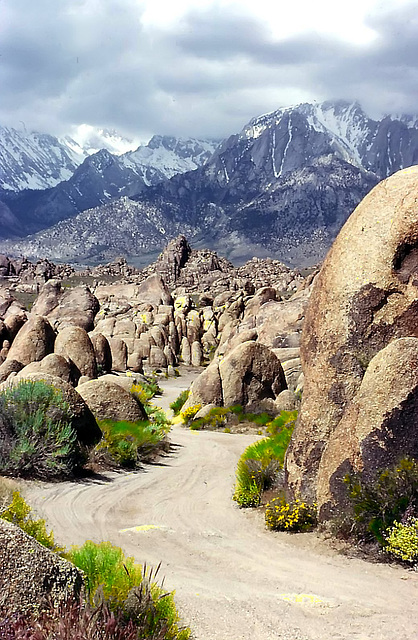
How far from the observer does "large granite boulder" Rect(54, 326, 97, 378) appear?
28281mm

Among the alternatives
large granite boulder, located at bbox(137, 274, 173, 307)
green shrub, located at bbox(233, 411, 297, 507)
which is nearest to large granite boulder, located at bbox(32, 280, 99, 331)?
large granite boulder, located at bbox(137, 274, 173, 307)

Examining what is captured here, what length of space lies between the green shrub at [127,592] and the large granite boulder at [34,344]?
1003 inches

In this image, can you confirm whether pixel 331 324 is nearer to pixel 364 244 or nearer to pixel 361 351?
pixel 361 351

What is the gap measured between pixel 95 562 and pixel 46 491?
561 cm

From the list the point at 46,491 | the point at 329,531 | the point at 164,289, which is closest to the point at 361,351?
the point at 329,531

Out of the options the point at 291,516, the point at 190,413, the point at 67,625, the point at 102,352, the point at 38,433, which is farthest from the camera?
the point at 102,352

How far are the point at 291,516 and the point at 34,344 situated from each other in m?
23.7

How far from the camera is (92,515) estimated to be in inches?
373

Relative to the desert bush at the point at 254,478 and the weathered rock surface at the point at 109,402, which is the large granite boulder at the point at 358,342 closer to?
the desert bush at the point at 254,478

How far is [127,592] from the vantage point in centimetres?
496

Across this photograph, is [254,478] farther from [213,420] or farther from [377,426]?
[213,420]

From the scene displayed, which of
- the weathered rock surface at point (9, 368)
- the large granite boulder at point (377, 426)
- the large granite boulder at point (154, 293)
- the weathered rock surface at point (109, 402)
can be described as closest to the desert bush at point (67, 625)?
the large granite boulder at point (377, 426)

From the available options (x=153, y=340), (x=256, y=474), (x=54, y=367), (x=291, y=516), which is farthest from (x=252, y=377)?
(x=153, y=340)

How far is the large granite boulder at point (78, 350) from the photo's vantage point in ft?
92.8
